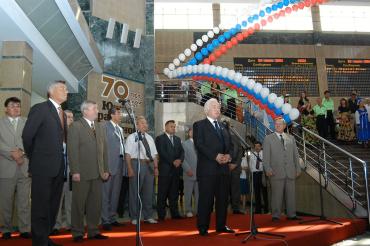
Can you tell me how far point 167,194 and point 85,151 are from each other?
235 cm

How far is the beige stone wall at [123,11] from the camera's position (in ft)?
26.3

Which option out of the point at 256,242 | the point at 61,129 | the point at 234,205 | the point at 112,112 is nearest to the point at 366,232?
the point at 234,205

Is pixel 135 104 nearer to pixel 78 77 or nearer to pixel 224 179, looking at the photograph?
pixel 78 77

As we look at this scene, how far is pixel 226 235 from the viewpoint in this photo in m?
3.78

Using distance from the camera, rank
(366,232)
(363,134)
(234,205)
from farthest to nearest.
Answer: (363,134), (234,205), (366,232)

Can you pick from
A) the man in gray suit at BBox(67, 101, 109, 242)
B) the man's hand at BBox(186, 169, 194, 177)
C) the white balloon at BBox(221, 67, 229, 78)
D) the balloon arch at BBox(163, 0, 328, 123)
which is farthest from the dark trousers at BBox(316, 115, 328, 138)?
the man in gray suit at BBox(67, 101, 109, 242)

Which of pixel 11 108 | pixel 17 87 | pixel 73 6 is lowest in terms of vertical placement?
pixel 11 108

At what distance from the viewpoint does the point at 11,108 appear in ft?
13.6

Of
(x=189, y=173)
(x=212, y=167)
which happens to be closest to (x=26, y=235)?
(x=212, y=167)

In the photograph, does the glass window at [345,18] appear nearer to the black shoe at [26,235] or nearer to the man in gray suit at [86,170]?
the man in gray suit at [86,170]

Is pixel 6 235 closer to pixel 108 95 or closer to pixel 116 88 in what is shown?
pixel 108 95

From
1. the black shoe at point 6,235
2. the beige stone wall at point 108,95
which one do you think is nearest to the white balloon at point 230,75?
the beige stone wall at point 108,95

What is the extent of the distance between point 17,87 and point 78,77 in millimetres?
2567

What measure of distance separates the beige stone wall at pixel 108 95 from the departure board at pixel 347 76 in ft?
32.8
